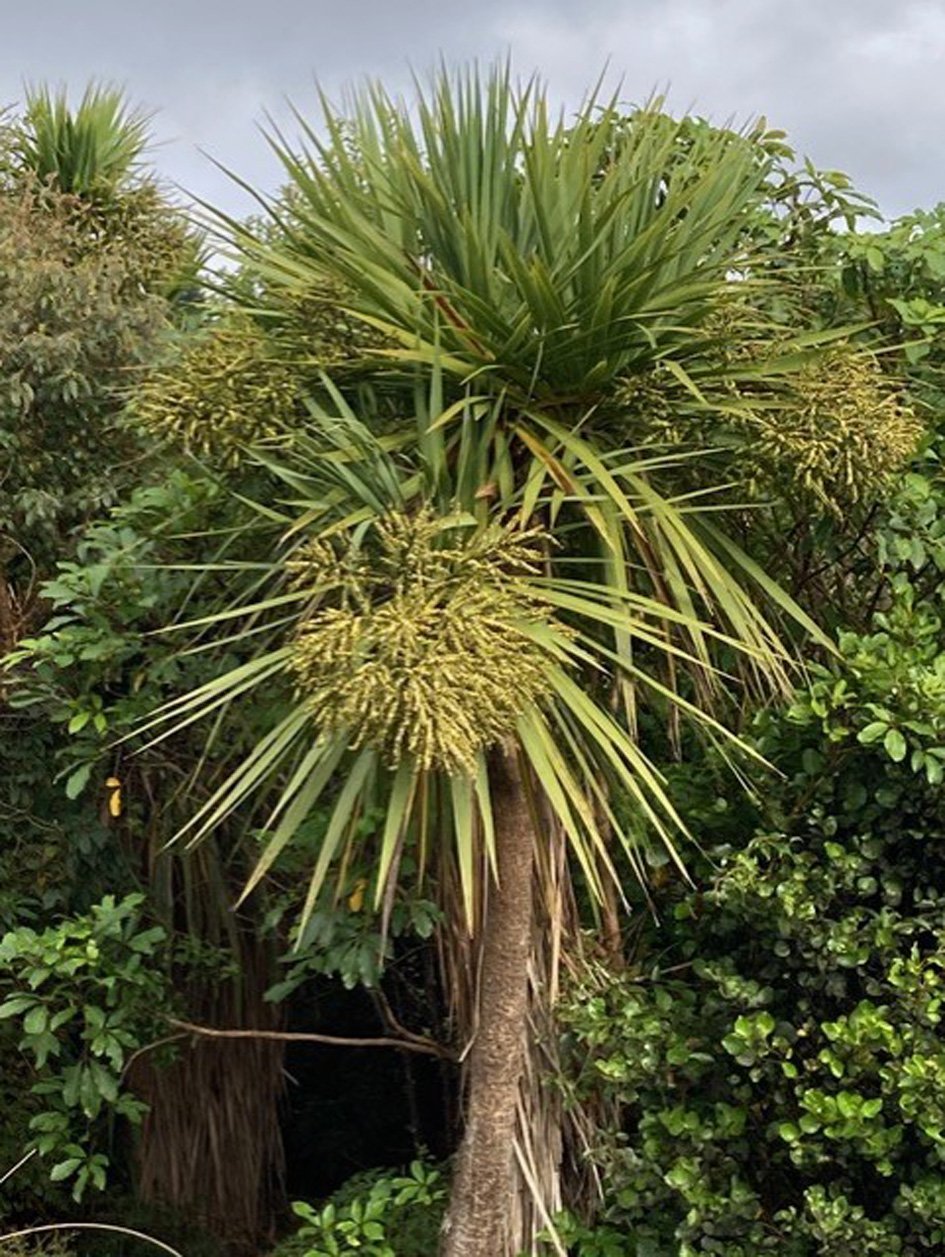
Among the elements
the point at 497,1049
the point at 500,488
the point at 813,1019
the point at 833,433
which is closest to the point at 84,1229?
the point at 497,1049

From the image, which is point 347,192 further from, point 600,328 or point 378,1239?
point 378,1239

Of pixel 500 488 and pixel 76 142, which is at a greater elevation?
pixel 76 142

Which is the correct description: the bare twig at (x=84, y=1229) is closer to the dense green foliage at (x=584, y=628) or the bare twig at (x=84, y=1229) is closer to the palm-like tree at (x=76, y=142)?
the dense green foliage at (x=584, y=628)

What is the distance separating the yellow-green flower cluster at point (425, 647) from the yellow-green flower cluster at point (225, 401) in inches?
20.2

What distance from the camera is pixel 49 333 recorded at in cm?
417

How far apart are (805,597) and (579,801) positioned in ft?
4.67

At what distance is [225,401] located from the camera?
3010 mm

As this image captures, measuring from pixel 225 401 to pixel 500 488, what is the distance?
2.15 ft

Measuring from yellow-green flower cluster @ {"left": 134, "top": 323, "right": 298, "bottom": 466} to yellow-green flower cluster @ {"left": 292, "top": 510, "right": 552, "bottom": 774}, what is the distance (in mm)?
514

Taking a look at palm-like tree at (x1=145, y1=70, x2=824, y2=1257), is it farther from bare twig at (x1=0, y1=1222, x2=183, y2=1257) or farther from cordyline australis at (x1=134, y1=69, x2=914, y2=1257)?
Result: bare twig at (x1=0, y1=1222, x2=183, y2=1257)

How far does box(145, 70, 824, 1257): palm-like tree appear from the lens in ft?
8.70

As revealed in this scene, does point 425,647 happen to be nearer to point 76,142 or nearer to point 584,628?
point 584,628

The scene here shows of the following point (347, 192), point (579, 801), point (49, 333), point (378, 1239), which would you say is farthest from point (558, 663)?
point (49, 333)

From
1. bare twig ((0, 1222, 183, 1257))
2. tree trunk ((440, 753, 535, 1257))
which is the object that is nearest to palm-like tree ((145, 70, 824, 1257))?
tree trunk ((440, 753, 535, 1257))
